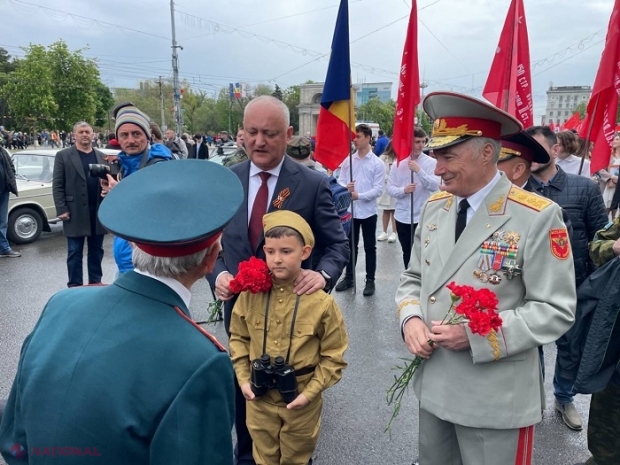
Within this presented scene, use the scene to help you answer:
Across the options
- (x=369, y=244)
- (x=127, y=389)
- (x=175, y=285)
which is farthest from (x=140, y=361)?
(x=369, y=244)

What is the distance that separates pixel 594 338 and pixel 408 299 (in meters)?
1.04

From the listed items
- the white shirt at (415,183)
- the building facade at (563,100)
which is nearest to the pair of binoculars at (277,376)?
the white shirt at (415,183)

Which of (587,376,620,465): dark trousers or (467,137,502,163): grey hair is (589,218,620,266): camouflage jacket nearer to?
(587,376,620,465): dark trousers

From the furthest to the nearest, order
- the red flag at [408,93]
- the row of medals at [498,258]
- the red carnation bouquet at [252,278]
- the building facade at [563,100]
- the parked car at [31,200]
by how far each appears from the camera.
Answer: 1. the building facade at [563,100]
2. the parked car at [31,200]
3. the red flag at [408,93]
4. the red carnation bouquet at [252,278]
5. the row of medals at [498,258]

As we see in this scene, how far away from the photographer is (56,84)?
26969 millimetres

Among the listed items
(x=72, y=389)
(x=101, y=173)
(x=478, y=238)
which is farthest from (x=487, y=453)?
(x=101, y=173)

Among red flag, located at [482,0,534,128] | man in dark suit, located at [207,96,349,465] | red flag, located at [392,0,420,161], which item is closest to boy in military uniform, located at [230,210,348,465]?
man in dark suit, located at [207,96,349,465]

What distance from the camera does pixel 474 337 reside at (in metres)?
1.82

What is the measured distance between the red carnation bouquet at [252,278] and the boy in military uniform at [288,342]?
0.18 feet

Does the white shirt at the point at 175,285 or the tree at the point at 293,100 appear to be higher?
the tree at the point at 293,100

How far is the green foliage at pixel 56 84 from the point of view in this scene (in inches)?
1033

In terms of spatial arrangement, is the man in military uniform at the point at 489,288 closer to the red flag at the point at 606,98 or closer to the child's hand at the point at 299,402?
the child's hand at the point at 299,402

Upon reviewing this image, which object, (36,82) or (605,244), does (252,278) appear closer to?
(605,244)

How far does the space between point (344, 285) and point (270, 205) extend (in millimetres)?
3844
